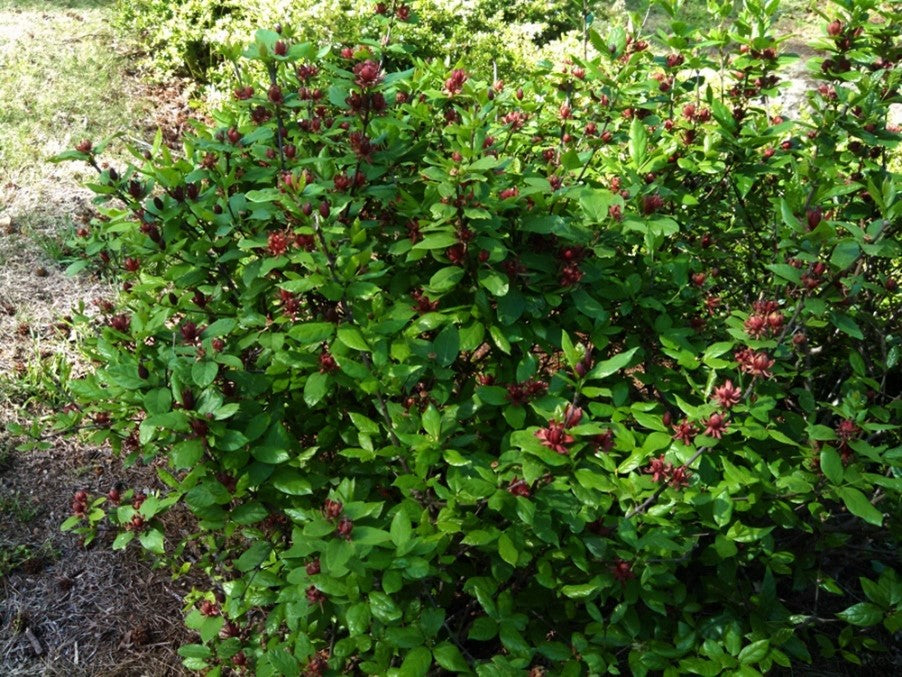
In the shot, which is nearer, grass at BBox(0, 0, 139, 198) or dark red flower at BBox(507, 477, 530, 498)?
dark red flower at BBox(507, 477, 530, 498)

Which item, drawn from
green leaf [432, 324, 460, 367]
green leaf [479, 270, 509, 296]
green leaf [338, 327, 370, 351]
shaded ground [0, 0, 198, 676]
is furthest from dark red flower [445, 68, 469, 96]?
shaded ground [0, 0, 198, 676]

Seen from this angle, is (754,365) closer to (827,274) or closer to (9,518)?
(827,274)

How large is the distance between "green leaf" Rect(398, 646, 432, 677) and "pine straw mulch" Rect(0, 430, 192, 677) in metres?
1.36

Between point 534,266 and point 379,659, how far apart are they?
1.03 meters

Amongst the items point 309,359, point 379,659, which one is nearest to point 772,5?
point 309,359

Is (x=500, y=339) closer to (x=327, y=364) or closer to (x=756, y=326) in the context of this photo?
(x=327, y=364)

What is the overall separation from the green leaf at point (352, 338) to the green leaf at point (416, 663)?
680 millimetres

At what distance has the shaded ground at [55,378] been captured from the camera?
2701 mm

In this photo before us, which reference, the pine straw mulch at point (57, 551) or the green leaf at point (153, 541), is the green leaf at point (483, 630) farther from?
the pine straw mulch at point (57, 551)

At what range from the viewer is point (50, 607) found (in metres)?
2.78

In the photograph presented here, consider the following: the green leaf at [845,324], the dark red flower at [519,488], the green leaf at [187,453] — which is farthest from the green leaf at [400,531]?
the green leaf at [845,324]

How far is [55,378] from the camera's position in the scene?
362cm

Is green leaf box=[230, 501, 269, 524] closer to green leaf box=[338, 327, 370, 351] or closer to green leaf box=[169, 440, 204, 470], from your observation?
green leaf box=[169, 440, 204, 470]

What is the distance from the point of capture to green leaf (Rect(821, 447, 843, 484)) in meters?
1.71
